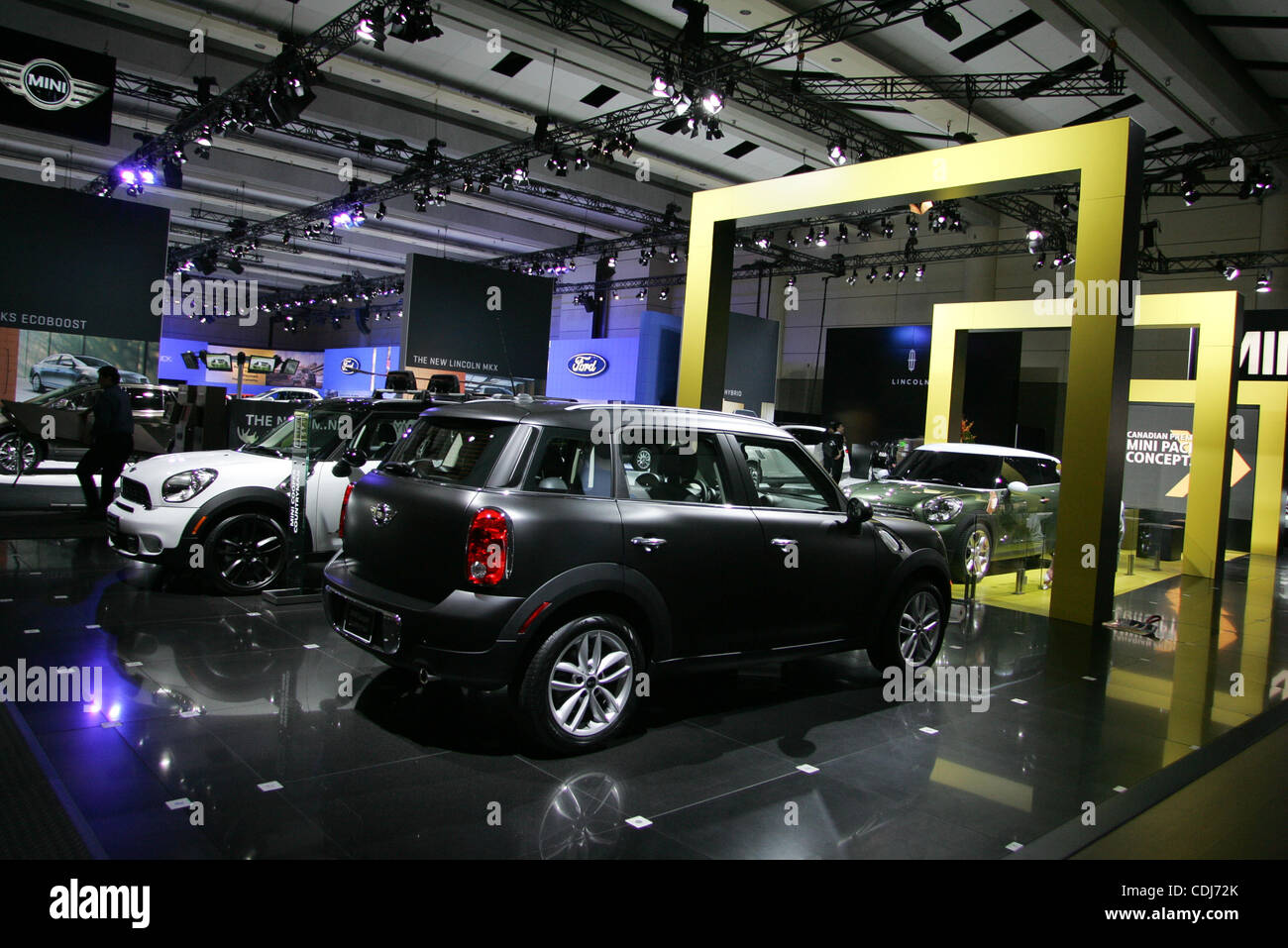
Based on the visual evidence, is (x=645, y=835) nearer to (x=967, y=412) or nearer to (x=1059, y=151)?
(x=1059, y=151)

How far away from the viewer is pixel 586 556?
3.62 m

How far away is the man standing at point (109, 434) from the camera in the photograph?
347 inches

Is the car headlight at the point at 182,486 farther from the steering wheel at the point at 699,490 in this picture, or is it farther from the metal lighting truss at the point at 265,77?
the metal lighting truss at the point at 265,77

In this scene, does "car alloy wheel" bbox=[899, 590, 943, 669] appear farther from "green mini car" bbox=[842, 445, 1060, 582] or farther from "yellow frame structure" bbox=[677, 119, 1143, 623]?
"yellow frame structure" bbox=[677, 119, 1143, 623]

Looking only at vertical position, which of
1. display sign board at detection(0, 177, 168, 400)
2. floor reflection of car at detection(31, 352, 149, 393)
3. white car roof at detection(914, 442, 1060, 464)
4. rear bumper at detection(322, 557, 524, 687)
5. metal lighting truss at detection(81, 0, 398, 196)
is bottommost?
rear bumper at detection(322, 557, 524, 687)

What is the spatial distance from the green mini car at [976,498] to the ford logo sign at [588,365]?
14341 millimetres

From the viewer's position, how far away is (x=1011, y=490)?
858 cm

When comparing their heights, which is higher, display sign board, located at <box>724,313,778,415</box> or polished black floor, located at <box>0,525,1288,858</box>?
display sign board, located at <box>724,313,778,415</box>

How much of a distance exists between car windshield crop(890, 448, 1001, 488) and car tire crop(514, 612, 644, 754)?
576 cm

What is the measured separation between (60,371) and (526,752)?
19.5 meters

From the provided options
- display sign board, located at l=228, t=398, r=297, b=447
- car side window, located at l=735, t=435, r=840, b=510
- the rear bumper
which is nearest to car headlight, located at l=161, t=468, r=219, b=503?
the rear bumper

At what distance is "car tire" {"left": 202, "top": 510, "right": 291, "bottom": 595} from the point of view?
242 inches

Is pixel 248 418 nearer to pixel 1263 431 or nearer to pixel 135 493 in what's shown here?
pixel 135 493
